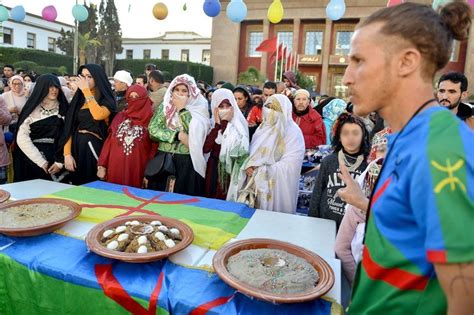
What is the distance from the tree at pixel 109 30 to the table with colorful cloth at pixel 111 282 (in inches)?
1228

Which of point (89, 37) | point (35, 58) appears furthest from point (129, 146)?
point (89, 37)

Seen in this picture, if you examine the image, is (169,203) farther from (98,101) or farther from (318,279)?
(98,101)

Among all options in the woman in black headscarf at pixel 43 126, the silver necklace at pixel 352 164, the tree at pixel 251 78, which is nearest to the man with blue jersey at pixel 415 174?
the silver necklace at pixel 352 164

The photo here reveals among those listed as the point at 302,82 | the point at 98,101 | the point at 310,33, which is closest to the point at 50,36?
the point at 310,33

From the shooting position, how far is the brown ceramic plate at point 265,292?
45.0 inches

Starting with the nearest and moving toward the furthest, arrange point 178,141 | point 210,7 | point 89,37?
point 178,141 → point 210,7 → point 89,37

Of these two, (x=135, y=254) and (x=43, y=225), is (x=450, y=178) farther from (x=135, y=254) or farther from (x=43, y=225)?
(x=43, y=225)

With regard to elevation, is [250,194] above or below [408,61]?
below

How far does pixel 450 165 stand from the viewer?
0.68 meters

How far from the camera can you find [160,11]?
943 centimetres

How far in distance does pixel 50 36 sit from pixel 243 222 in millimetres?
41298

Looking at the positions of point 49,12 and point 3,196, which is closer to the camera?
point 3,196

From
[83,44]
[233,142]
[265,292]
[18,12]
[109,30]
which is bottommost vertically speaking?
[265,292]

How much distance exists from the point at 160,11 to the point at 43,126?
23.9 ft
